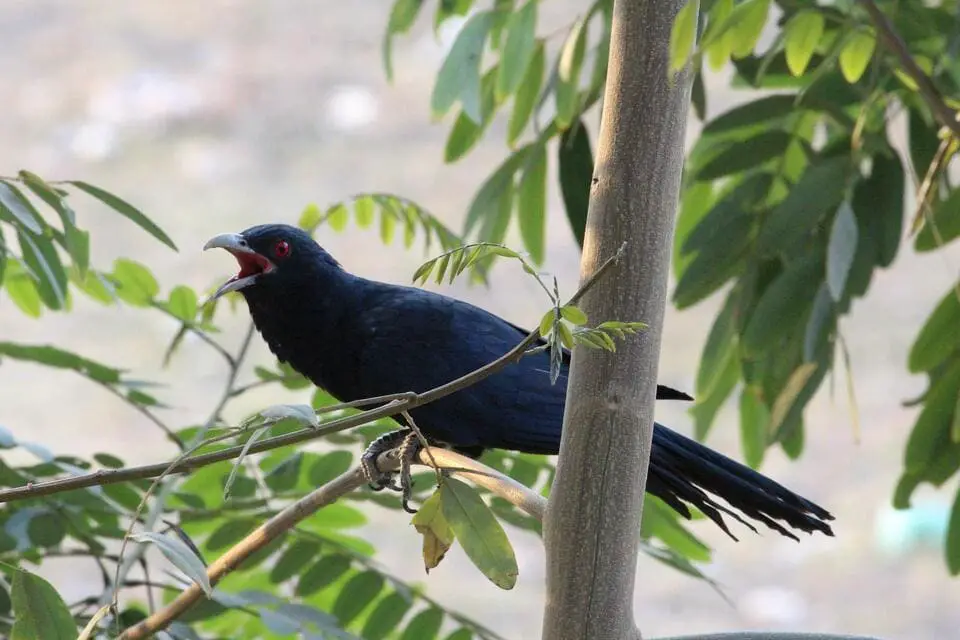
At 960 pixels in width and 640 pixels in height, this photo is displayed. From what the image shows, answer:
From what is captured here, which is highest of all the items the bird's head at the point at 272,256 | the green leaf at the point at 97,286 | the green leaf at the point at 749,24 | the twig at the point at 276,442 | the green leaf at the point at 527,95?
the green leaf at the point at 527,95

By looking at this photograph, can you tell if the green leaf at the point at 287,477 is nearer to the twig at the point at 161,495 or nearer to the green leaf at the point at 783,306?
the twig at the point at 161,495

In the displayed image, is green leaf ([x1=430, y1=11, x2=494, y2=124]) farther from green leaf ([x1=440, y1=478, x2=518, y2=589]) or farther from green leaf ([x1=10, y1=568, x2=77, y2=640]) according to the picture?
green leaf ([x1=10, y1=568, x2=77, y2=640])

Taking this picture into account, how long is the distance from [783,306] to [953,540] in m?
0.41

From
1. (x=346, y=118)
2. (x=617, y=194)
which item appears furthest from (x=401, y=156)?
(x=617, y=194)

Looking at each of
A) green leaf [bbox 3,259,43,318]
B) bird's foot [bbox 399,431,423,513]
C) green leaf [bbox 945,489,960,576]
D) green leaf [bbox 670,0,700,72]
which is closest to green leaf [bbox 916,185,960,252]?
green leaf [bbox 945,489,960,576]

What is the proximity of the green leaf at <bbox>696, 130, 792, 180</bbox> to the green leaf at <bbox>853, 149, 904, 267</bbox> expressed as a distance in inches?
5.1

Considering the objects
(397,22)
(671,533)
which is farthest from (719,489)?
(397,22)

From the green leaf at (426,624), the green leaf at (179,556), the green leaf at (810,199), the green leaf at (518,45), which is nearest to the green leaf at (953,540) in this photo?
the green leaf at (810,199)

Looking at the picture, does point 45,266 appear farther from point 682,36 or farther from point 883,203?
point 883,203

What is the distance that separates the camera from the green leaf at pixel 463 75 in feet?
4.66

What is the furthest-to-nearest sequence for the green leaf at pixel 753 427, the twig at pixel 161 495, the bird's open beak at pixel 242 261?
the green leaf at pixel 753 427, the bird's open beak at pixel 242 261, the twig at pixel 161 495

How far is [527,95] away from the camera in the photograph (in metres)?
1.74

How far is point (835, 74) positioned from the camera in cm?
163

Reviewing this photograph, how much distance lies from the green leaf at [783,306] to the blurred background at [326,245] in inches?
84.3
